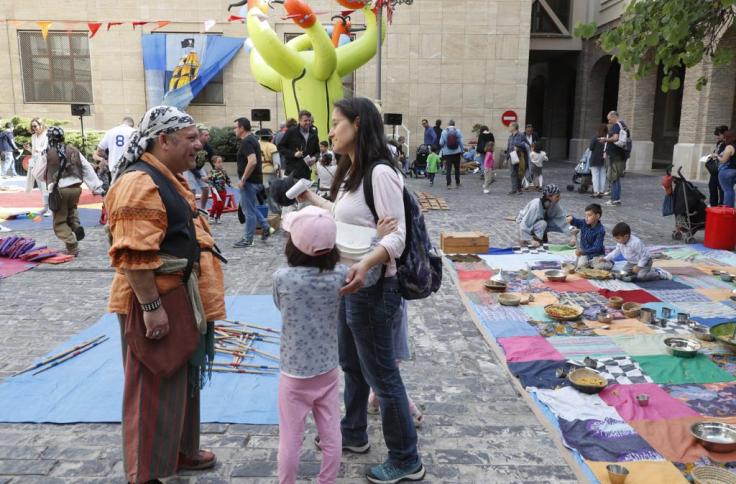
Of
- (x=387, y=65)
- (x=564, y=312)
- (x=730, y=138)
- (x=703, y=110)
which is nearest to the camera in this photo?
(x=564, y=312)

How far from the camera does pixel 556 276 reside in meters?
7.03

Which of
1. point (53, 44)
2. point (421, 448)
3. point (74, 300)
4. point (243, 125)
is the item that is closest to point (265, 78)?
point (243, 125)

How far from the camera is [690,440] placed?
3600mm

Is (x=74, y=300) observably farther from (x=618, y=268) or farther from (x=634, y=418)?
(x=618, y=268)

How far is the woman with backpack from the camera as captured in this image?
281cm

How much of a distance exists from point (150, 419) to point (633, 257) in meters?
6.18

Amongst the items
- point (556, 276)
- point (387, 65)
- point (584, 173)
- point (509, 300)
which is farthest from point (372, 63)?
point (509, 300)

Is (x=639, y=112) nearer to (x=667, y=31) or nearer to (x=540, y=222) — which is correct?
(x=540, y=222)

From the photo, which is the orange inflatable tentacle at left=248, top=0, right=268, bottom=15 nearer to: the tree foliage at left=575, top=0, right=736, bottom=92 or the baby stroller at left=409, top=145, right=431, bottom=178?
the baby stroller at left=409, top=145, right=431, bottom=178

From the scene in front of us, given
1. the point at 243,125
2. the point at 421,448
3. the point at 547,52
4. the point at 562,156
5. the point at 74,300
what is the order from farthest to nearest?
the point at 562,156 → the point at 547,52 → the point at 243,125 → the point at 74,300 → the point at 421,448

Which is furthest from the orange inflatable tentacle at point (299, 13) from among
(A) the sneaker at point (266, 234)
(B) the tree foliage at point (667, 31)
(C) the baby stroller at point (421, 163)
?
(B) the tree foliage at point (667, 31)

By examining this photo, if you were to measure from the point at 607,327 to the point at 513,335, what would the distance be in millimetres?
960

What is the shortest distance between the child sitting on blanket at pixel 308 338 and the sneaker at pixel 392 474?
0.36m

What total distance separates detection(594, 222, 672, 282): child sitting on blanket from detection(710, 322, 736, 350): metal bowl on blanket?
1940 millimetres
